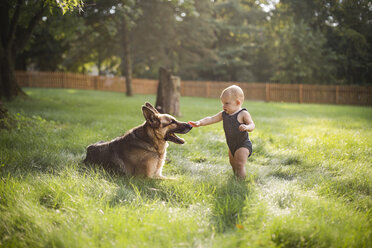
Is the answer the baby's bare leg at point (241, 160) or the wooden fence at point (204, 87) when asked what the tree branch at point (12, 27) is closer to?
the baby's bare leg at point (241, 160)

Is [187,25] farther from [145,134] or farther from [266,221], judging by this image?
[266,221]

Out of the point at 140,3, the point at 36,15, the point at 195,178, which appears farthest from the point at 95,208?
the point at 140,3

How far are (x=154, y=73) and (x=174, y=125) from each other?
31695mm

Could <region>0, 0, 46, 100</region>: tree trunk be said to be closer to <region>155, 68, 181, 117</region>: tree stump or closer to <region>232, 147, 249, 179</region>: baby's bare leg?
<region>155, 68, 181, 117</region>: tree stump

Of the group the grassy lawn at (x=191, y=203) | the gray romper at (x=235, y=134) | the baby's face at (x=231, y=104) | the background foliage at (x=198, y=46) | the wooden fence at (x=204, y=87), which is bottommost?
the grassy lawn at (x=191, y=203)

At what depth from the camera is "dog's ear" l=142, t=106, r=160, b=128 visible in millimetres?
3651

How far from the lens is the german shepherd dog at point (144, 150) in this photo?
384cm

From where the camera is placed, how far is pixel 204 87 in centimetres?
2919

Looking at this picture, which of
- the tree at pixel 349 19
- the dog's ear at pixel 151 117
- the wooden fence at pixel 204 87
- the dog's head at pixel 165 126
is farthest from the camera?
the wooden fence at pixel 204 87

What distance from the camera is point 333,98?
19984 millimetres

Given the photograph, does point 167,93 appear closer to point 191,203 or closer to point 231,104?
point 231,104

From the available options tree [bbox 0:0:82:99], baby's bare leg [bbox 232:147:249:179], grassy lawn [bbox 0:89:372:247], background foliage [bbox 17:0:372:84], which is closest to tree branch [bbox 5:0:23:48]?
tree [bbox 0:0:82:99]

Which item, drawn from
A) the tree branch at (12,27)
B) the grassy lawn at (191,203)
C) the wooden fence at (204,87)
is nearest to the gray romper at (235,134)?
the grassy lawn at (191,203)

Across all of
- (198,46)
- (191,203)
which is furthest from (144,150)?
(198,46)
